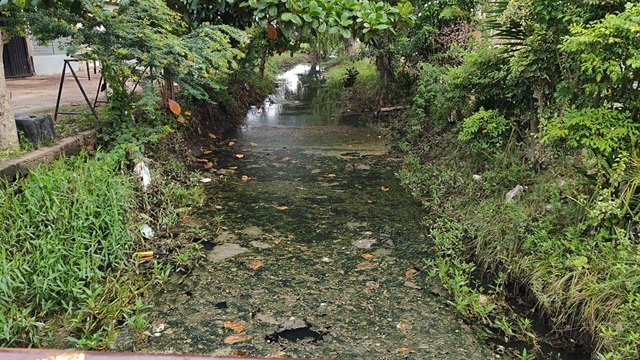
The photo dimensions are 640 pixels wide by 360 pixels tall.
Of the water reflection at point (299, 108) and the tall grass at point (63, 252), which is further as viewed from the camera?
the water reflection at point (299, 108)

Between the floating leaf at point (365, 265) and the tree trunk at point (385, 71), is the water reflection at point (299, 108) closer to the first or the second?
the tree trunk at point (385, 71)

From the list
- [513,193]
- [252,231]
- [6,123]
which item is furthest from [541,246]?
[6,123]

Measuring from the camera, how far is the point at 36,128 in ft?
14.6

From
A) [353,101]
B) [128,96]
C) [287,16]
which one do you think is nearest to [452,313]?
[287,16]

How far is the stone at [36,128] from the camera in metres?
4.39

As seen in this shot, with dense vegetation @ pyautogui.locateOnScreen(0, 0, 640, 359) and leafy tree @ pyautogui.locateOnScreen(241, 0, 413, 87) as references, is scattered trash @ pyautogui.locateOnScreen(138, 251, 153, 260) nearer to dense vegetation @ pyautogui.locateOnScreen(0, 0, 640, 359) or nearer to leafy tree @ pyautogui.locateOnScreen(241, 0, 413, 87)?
dense vegetation @ pyautogui.locateOnScreen(0, 0, 640, 359)

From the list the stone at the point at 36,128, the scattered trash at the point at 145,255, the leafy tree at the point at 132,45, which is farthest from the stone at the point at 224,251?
the stone at the point at 36,128

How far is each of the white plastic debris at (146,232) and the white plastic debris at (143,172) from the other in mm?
649

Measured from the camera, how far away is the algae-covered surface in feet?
10.0

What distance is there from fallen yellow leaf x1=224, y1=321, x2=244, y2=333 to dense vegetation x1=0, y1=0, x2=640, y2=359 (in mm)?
567

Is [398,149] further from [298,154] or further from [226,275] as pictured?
[226,275]

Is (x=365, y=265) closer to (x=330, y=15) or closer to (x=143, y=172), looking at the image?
(x=143, y=172)

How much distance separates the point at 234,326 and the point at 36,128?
2868mm

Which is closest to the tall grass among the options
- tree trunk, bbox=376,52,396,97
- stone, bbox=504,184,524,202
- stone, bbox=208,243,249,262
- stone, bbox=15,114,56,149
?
stone, bbox=15,114,56,149
